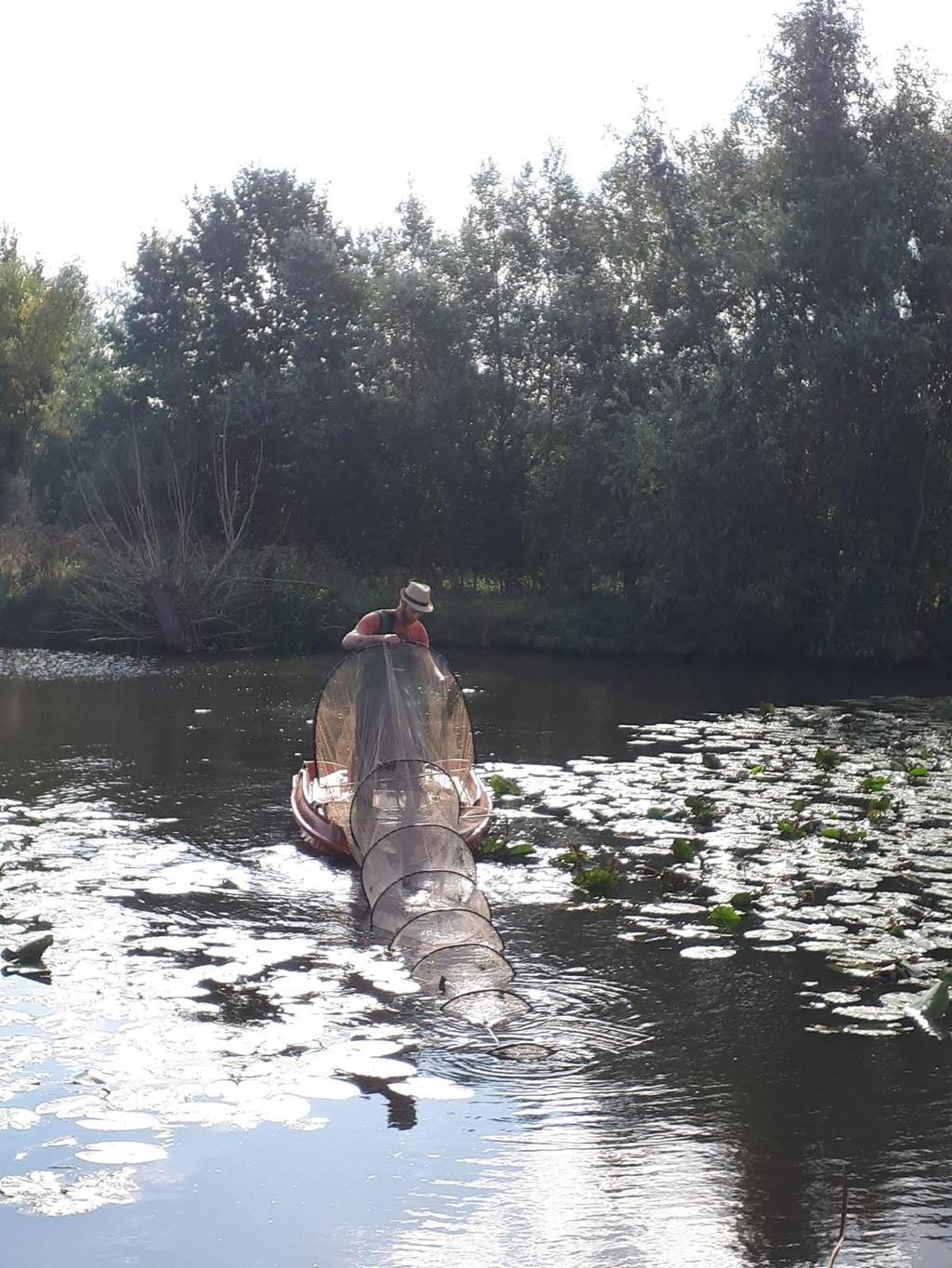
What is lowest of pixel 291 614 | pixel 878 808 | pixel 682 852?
pixel 682 852

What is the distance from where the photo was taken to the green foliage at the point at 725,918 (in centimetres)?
885

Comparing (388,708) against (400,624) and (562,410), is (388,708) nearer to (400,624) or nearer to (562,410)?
(400,624)

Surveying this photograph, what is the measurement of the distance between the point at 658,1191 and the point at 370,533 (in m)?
28.7

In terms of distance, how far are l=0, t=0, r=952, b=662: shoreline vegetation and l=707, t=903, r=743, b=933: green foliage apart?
18100 millimetres

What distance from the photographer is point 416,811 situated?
9.41 m

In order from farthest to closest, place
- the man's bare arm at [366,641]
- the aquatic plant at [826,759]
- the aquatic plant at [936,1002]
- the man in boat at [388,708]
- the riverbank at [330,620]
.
→ 1. the riverbank at [330,620]
2. the aquatic plant at [826,759]
3. the man's bare arm at [366,641]
4. the man in boat at [388,708]
5. the aquatic plant at [936,1002]

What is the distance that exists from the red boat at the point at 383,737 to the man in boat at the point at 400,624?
187 millimetres

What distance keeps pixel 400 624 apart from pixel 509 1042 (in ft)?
16.3

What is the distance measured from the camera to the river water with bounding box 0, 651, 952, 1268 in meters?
5.25

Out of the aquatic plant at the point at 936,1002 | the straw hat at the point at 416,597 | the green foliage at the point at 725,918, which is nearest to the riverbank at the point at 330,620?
the straw hat at the point at 416,597

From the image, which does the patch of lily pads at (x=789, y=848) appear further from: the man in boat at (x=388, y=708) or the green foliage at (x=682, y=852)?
the man in boat at (x=388, y=708)

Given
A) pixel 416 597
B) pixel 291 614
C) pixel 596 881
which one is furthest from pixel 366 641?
pixel 291 614

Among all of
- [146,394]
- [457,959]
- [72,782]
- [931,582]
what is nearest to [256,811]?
[72,782]

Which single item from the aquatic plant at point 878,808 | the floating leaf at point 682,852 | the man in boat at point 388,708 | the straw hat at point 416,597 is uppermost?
the straw hat at point 416,597
